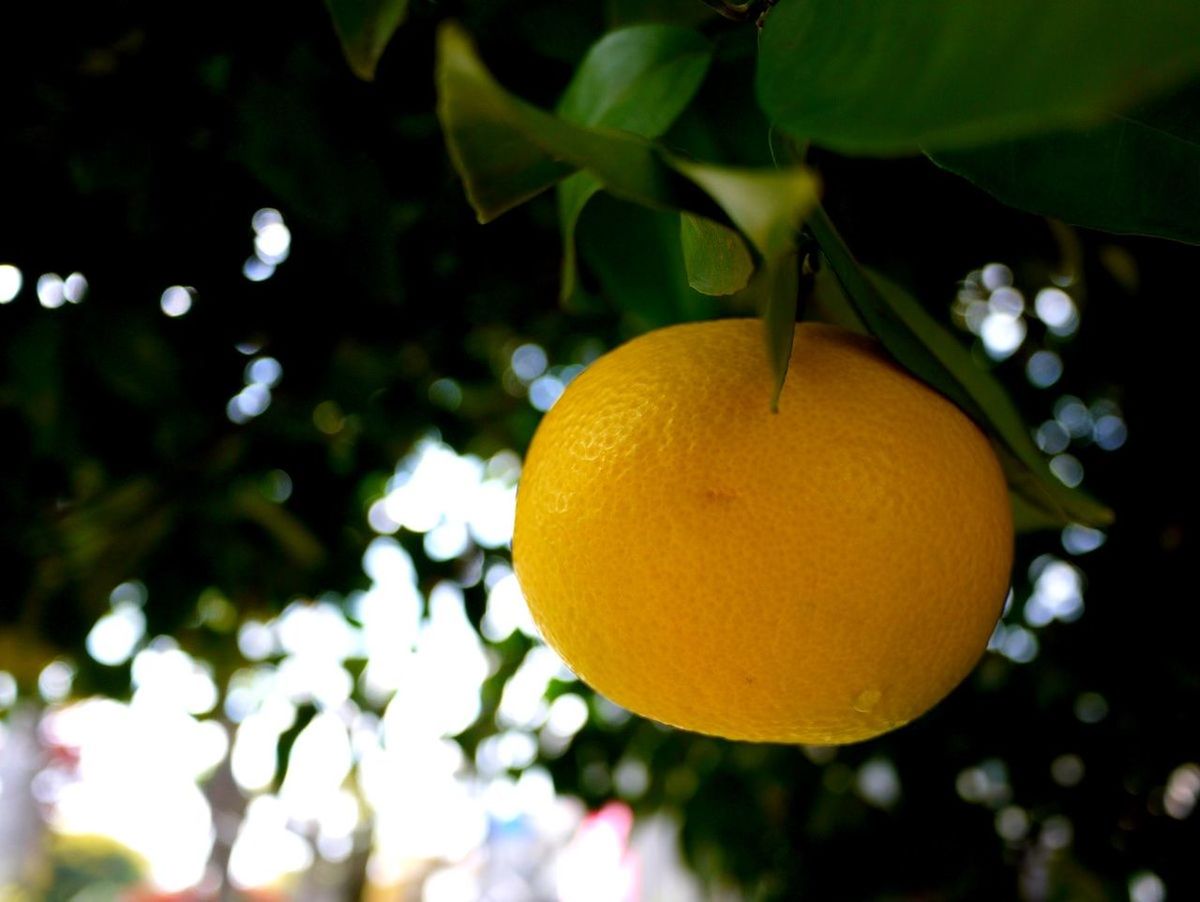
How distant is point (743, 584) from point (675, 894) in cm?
465

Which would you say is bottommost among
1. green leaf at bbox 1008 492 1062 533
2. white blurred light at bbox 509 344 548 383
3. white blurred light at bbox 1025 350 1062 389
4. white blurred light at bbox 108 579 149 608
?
white blurred light at bbox 108 579 149 608

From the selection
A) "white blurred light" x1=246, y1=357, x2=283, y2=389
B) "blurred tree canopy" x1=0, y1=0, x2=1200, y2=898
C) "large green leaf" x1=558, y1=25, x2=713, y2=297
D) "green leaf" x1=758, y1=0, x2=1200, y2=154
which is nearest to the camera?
"green leaf" x1=758, y1=0, x2=1200, y2=154

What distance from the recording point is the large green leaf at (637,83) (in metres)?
0.39

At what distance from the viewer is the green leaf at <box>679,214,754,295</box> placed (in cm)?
30

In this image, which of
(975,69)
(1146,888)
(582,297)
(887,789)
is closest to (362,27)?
(975,69)

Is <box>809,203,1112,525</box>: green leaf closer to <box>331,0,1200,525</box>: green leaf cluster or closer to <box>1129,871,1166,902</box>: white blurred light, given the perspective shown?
<box>331,0,1200,525</box>: green leaf cluster

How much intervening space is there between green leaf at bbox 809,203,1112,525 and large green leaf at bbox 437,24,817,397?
0.04 metres

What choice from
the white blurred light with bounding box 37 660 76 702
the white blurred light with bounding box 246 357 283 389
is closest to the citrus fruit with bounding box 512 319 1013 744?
the white blurred light with bounding box 246 357 283 389

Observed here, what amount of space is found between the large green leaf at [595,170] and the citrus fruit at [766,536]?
6 centimetres

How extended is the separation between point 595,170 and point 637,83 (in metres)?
0.18

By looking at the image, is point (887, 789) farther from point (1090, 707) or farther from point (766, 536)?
point (766, 536)

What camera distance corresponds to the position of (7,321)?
71 centimetres

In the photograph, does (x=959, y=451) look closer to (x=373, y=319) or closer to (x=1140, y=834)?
(x=373, y=319)

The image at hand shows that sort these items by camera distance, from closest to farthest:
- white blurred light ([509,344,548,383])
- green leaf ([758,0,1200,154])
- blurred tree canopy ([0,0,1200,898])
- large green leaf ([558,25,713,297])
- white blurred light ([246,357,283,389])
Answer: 1. green leaf ([758,0,1200,154])
2. blurred tree canopy ([0,0,1200,898])
3. large green leaf ([558,25,713,297])
4. white blurred light ([246,357,283,389])
5. white blurred light ([509,344,548,383])
